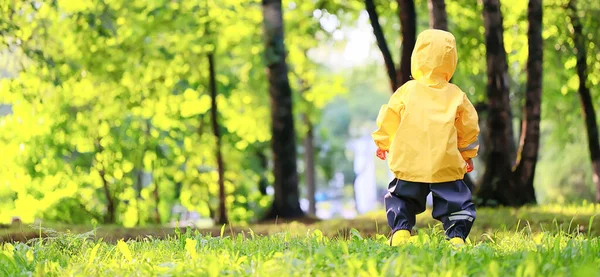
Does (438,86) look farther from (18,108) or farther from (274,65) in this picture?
(18,108)

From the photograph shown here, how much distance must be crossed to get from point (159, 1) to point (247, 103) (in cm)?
750

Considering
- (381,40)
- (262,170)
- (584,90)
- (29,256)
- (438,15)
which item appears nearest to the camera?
(29,256)

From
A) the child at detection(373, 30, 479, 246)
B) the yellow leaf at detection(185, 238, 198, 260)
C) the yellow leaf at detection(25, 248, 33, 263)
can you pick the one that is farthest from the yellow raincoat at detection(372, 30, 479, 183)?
the yellow leaf at detection(25, 248, 33, 263)

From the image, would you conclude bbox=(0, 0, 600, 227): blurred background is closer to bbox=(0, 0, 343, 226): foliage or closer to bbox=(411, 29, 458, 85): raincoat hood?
bbox=(0, 0, 343, 226): foliage

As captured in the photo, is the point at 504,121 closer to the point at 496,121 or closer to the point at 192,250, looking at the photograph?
the point at 496,121

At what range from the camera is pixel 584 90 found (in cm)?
1661

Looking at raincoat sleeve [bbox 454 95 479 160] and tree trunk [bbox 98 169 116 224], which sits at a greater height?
raincoat sleeve [bbox 454 95 479 160]

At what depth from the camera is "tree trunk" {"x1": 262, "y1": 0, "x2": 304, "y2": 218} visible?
13141 mm

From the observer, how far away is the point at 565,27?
16.4 metres

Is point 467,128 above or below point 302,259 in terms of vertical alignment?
above

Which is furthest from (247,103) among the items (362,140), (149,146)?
(362,140)

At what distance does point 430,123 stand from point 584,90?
1153 centimetres

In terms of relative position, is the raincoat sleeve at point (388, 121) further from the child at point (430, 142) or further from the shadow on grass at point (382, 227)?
the shadow on grass at point (382, 227)

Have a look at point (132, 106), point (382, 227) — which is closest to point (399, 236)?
point (382, 227)
